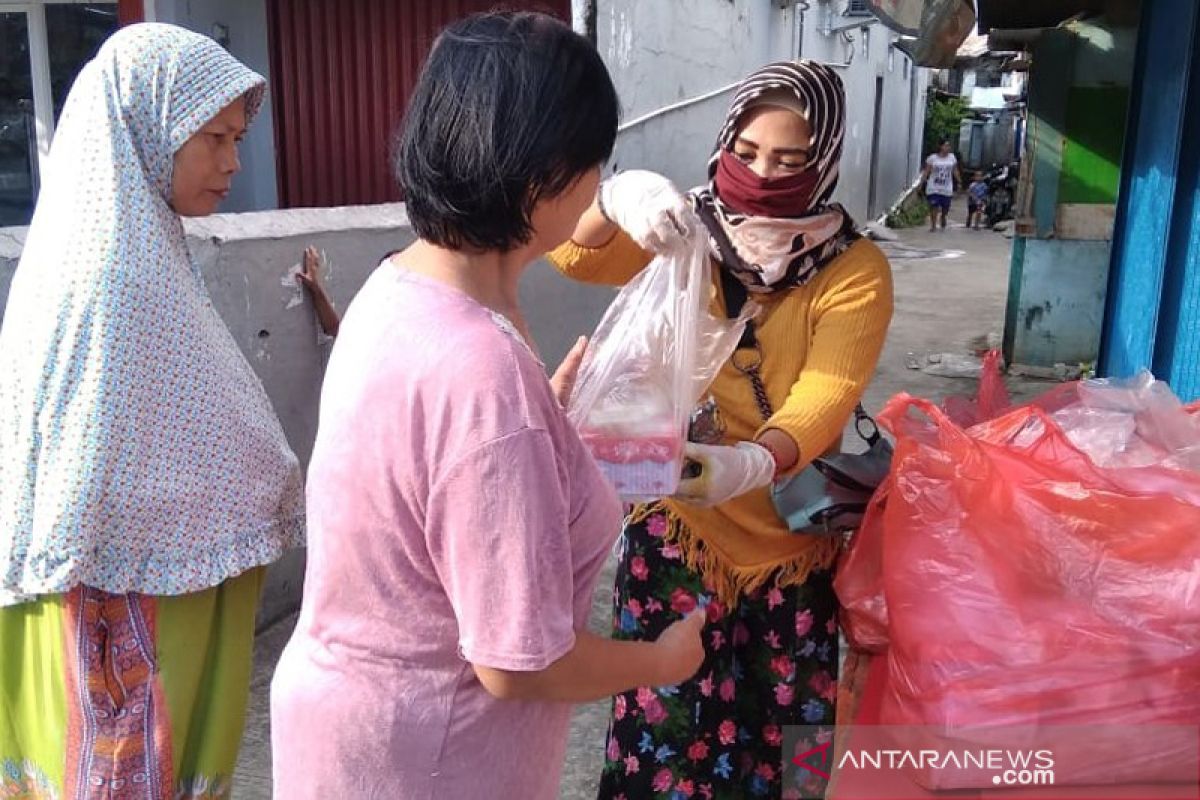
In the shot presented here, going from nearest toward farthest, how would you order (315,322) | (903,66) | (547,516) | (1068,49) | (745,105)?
(547,516) → (745,105) → (315,322) → (1068,49) → (903,66)

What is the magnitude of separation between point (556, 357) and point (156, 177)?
3009 mm

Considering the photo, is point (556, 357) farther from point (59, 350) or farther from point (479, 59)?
point (479, 59)

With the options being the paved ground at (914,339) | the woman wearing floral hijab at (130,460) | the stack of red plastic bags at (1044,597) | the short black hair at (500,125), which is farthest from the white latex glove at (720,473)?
the paved ground at (914,339)

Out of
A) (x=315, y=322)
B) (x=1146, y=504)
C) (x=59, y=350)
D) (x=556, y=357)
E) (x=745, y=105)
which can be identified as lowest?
(x=556, y=357)

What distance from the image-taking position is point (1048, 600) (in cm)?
145

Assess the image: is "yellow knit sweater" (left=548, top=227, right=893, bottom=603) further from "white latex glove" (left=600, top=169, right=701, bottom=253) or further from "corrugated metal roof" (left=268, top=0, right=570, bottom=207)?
"corrugated metal roof" (left=268, top=0, right=570, bottom=207)

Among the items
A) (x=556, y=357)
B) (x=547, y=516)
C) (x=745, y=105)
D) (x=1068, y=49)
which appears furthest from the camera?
(x=1068, y=49)

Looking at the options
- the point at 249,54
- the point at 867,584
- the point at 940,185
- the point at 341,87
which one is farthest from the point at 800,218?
the point at 940,185

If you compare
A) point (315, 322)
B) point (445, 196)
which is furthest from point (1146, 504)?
point (315, 322)

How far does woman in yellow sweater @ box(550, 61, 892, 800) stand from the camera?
1665mm

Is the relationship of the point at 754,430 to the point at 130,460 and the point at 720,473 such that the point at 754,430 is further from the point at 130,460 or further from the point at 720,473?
the point at 130,460

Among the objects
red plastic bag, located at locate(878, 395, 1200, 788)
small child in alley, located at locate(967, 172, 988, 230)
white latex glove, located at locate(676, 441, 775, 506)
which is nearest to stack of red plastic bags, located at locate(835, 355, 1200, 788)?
red plastic bag, located at locate(878, 395, 1200, 788)

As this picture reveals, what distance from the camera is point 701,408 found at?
5.71 feet

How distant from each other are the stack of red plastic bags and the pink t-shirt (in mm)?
587
